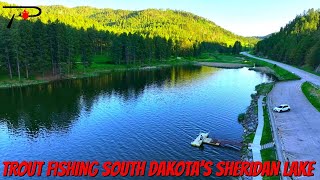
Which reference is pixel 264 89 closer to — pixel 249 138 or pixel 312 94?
pixel 312 94

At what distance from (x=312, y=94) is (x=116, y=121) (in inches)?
1792

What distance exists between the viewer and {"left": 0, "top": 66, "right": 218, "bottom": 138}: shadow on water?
53513 millimetres

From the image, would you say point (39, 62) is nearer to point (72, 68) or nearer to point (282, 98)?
point (72, 68)

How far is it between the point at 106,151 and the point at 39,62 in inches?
2811

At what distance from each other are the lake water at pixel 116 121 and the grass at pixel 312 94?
45.6ft

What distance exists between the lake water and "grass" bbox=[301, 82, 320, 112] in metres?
13.9

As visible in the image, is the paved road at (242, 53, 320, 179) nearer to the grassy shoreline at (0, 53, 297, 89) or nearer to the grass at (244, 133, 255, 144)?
the grass at (244, 133, 255, 144)

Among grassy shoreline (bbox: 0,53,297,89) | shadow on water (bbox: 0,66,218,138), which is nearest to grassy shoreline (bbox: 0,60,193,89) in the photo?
grassy shoreline (bbox: 0,53,297,89)

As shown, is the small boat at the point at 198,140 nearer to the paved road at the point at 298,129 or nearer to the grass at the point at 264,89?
the paved road at the point at 298,129

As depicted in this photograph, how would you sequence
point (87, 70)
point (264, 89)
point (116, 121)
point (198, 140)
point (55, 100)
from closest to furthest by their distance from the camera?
1. point (198, 140)
2. point (116, 121)
3. point (55, 100)
4. point (264, 89)
5. point (87, 70)

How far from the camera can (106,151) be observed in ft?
133

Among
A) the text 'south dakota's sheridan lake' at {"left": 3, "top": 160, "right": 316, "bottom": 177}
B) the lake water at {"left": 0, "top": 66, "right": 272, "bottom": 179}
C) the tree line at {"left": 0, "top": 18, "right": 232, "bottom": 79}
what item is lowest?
the text 'south dakota's sheridan lake' at {"left": 3, "top": 160, "right": 316, "bottom": 177}

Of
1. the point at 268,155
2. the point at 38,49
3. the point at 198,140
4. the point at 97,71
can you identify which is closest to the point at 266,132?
the point at 268,155

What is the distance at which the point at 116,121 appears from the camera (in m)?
56.0
